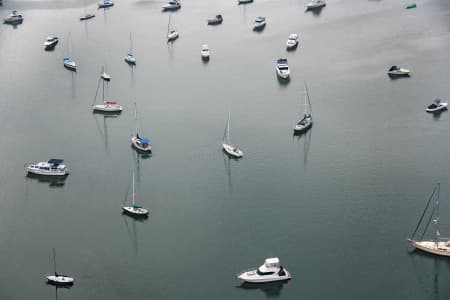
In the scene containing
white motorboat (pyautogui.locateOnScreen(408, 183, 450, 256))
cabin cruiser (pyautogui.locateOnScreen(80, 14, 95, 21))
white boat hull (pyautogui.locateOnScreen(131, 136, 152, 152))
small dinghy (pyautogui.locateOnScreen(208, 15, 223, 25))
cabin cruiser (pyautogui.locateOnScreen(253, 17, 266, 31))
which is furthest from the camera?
cabin cruiser (pyautogui.locateOnScreen(80, 14, 95, 21))

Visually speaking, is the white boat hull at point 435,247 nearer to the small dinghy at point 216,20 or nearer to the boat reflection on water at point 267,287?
the boat reflection on water at point 267,287

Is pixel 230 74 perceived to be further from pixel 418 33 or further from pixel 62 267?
pixel 62 267

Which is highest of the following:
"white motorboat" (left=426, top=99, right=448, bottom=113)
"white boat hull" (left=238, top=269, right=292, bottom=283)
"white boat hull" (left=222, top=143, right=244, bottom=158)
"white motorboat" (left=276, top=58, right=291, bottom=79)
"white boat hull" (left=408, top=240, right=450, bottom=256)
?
"white motorboat" (left=276, top=58, right=291, bottom=79)

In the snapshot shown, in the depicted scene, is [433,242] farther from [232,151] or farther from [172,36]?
[172,36]

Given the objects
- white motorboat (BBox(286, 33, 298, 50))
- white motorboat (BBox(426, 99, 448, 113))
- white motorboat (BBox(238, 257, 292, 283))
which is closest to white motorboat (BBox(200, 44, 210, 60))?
white motorboat (BBox(286, 33, 298, 50))

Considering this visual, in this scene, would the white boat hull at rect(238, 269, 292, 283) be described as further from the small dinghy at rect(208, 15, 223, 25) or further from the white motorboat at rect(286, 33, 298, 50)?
the small dinghy at rect(208, 15, 223, 25)

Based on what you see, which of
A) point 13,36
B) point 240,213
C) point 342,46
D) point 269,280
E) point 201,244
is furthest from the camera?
point 13,36

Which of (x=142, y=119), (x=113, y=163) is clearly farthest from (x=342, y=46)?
(x=113, y=163)

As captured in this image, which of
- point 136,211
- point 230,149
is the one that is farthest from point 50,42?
point 136,211
